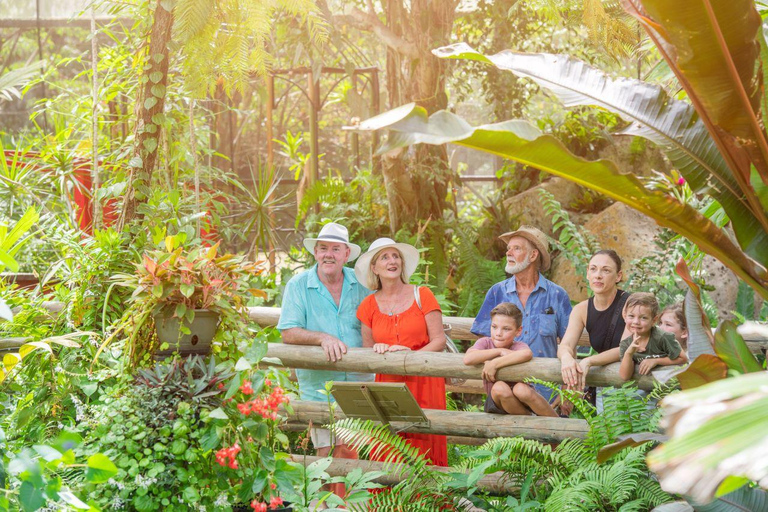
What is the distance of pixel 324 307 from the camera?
4527 millimetres

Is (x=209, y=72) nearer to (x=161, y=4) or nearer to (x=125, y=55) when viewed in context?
(x=161, y=4)

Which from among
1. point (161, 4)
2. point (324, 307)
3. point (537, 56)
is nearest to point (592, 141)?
point (324, 307)

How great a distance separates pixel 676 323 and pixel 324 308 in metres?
1.92

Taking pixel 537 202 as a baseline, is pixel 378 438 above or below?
below

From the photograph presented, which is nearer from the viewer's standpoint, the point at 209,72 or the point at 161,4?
the point at 161,4

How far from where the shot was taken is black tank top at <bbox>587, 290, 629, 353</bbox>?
4.04 meters

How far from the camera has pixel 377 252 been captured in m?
4.48

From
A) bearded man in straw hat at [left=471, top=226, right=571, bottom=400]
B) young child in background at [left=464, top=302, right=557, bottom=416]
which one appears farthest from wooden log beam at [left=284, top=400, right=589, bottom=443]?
bearded man in straw hat at [left=471, top=226, right=571, bottom=400]

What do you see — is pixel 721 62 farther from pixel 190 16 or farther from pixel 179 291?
pixel 190 16

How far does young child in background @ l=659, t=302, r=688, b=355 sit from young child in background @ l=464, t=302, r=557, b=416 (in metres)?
0.72

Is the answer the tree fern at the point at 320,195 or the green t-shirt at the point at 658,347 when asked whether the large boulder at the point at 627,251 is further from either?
the green t-shirt at the point at 658,347

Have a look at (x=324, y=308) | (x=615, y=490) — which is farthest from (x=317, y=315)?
(x=615, y=490)

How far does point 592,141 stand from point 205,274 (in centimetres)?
710

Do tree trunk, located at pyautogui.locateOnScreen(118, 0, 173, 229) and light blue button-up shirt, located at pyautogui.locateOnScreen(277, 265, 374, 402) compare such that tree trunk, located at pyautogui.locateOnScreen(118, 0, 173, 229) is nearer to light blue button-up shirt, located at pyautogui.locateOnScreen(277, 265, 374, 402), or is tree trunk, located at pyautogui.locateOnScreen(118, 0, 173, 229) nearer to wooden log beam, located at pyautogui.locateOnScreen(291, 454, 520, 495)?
light blue button-up shirt, located at pyautogui.locateOnScreen(277, 265, 374, 402)
